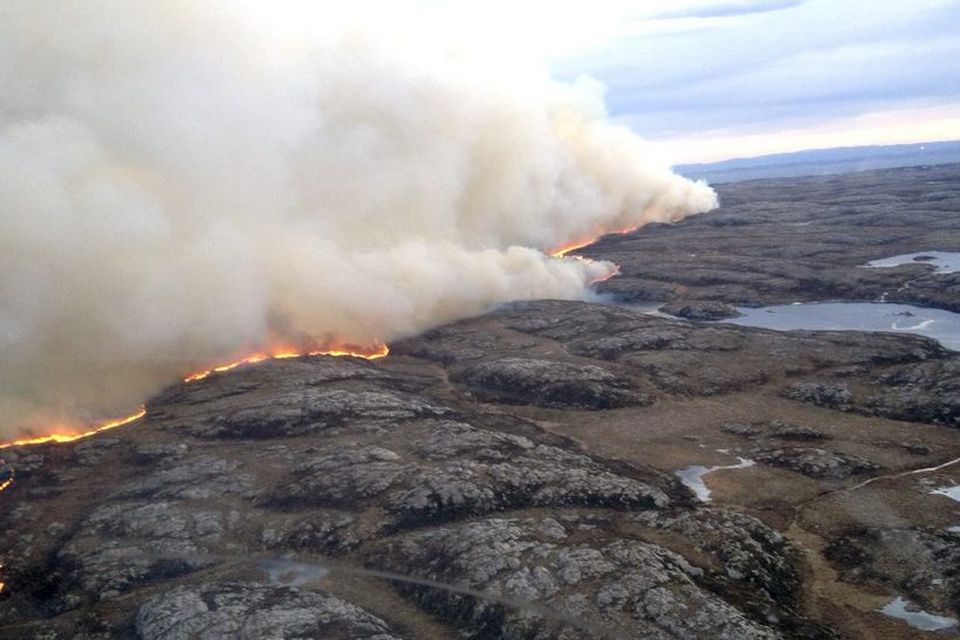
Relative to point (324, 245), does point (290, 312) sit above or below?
below

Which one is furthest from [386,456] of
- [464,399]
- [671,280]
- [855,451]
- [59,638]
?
[671,280]

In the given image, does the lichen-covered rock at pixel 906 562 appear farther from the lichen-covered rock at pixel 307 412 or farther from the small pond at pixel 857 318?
the small pond at pixel 857 318

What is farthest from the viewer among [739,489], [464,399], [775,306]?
[775,306]

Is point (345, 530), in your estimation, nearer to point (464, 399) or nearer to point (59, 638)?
point (59, 638)

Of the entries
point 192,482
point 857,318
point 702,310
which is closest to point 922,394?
point 857,318

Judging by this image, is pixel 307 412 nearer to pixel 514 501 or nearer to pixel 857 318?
pixel 514 501

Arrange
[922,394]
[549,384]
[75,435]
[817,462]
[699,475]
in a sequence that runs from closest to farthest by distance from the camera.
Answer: [817,462] < [699,475] < [922,394] < [75,435] < [549,384]
